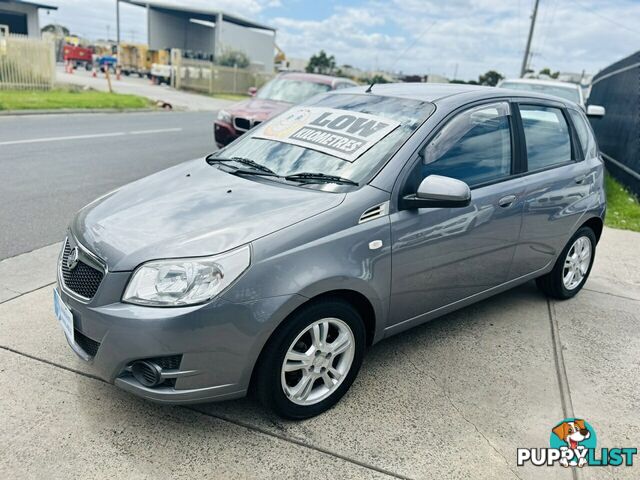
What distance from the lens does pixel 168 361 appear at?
8.09 feet

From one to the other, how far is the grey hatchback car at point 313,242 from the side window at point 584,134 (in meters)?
0.37

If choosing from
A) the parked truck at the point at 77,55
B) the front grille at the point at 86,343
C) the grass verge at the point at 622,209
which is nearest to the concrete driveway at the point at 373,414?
the front grille at the point at 86,343

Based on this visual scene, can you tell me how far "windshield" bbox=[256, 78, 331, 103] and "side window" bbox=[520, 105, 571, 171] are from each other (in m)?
6.72

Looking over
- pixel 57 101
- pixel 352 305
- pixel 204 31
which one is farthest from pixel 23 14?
pixel 352 305

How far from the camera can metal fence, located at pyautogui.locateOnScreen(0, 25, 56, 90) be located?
19.3 meters

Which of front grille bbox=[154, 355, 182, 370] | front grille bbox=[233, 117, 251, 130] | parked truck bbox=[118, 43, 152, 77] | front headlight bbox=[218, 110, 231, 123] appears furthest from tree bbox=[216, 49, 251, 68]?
front grille bbox=[154, 355, 182, 370]

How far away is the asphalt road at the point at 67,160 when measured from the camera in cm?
581

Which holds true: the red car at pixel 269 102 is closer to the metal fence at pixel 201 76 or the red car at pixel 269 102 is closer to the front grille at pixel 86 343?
the front grille at pixel 86 343

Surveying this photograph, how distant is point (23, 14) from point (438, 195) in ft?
134

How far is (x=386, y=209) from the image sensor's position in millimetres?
3010

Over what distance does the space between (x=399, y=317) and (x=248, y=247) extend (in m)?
1.16

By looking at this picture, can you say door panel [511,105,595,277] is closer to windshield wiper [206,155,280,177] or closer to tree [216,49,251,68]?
windshield wiper [206,155,280,177]

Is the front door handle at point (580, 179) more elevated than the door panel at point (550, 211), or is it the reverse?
the front door handle at point (580, 179)

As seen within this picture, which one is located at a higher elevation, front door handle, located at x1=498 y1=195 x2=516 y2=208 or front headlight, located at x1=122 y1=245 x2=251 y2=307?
front door handle, located at x1=498 y1=195 x2=516 y2=208
